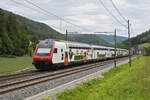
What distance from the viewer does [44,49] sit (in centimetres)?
2225

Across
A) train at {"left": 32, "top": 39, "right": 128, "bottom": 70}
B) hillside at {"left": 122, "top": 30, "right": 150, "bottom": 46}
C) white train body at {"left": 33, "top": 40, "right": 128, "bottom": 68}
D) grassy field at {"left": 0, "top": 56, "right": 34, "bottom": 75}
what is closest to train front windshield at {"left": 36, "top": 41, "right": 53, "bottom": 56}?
train at {"left": 32, "top": 39, "right": 128, "bottom": 70}

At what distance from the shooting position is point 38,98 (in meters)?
8.93

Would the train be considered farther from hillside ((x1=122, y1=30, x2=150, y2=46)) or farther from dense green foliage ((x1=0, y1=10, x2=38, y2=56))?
hillside ((x1=122, y1=30, x2=150, y2=46))

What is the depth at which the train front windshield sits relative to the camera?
22.0 meters

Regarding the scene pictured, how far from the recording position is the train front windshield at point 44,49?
21953 mm

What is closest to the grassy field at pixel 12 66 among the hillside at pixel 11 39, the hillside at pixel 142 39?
the hillside at pixel 11 39

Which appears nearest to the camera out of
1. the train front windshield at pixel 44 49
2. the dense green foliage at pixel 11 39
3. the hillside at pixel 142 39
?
the train front windshield at pixel 44 49

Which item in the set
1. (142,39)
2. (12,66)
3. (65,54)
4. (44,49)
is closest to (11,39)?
(12,66)

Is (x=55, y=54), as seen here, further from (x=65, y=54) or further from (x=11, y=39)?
(x=11, y=39)

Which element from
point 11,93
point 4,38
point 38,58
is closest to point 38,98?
point 11,93

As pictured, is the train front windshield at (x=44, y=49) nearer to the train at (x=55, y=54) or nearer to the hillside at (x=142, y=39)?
the train at (x=55, y=54)

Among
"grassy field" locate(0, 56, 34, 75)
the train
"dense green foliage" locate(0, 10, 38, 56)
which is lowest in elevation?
"grassy field" locate(0, 56, 34, 75)

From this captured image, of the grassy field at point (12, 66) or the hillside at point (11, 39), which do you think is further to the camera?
the hillside at point (11, 39)

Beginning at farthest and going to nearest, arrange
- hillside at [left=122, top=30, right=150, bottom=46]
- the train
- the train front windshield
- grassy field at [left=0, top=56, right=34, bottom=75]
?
hillside at [left=122, top=30, right=150, bottom=46]
grassy field at [left=0, top=56, right=34, bottom=75]
the train front windshield
the train
